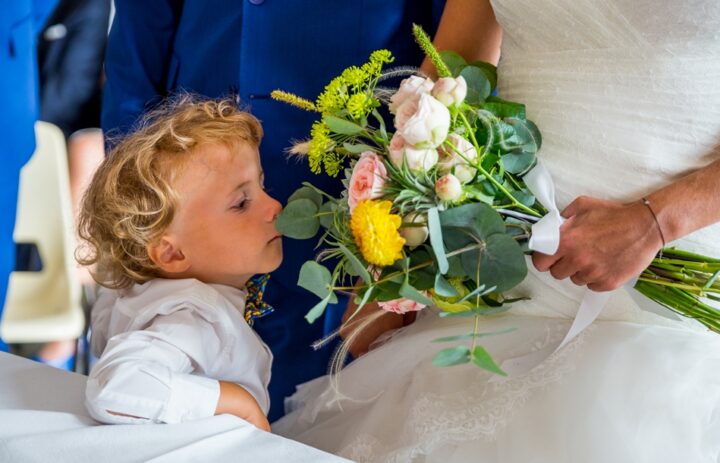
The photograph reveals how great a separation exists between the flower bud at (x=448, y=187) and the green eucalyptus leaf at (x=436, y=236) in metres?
0.02

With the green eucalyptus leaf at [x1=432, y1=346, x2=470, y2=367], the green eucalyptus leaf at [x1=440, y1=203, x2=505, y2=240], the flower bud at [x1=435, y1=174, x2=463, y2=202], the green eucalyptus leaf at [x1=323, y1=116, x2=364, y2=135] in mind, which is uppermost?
the green eucalyptus leaf at [x1=323, y1=116, x2=364, y2=135]

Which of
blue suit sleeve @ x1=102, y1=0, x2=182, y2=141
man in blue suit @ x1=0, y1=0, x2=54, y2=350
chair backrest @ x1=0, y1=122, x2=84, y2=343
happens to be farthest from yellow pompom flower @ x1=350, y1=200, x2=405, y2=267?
chair backrest @ x1=0, y1=122, x2=84, y2=343

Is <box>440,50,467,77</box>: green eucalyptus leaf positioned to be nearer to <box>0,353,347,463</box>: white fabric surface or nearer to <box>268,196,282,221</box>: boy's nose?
<box>268,196,282,221</box>: boy's nose

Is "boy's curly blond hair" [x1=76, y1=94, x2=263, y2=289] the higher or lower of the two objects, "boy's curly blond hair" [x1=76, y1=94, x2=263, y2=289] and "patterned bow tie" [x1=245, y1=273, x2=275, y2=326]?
the higher

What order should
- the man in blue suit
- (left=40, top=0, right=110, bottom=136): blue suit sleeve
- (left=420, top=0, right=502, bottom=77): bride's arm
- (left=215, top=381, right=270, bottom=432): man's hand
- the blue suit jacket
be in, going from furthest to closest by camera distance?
(left=40, top=0, right=110, bottom=136): blue suit sleeve, the man in blue suit, the blue suit jacket, (left=420, top=0, right=502, bottom=77): bride's arm, (left=215, top=381, right=270, bottom=432): man's hand

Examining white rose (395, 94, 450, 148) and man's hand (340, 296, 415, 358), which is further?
man's hand (340, 296, 415, 358)

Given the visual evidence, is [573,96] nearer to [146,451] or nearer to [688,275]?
[688,275]

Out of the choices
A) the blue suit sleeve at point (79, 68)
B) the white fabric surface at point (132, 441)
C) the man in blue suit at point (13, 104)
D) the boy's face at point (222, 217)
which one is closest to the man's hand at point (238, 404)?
the white fabric surface at point (132, 441)

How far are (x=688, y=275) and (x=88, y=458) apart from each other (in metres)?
0.83

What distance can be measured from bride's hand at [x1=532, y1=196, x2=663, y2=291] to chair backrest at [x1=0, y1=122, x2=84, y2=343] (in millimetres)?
2081

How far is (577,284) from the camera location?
3.85ft

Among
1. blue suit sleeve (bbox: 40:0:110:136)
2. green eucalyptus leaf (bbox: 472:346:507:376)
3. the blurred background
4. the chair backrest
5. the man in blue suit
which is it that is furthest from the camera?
the chair backrest

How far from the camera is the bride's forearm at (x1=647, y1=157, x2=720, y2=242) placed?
109 cm

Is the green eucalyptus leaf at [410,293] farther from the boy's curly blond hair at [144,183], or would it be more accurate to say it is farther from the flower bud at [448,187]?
the boy's curly blond hair at [144,183]
